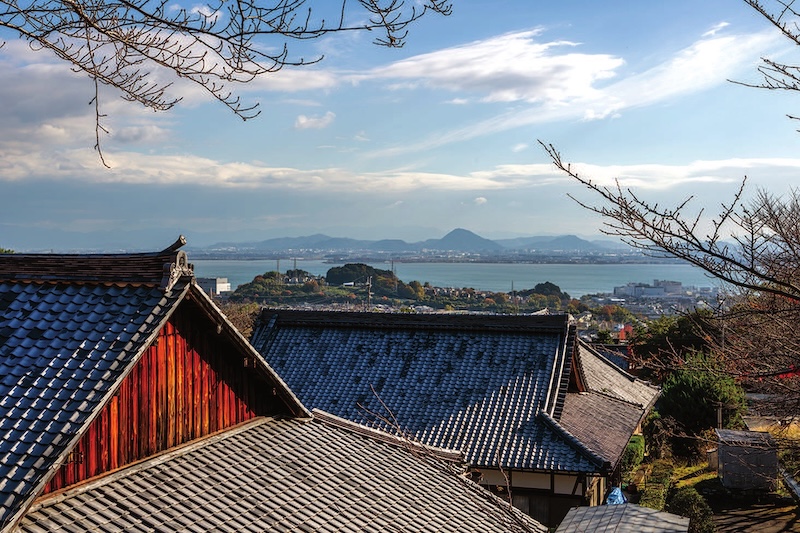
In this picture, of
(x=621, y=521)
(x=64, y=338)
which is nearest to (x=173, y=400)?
(x=64, y=338)

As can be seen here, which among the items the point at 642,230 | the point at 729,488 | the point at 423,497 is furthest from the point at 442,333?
the point at 642,230

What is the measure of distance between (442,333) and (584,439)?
200 inches

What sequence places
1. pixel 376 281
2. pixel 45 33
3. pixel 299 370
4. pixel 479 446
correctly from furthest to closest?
pixel 376 281 < pixel 299 370 < pixel 479 446 < pixel 45 33

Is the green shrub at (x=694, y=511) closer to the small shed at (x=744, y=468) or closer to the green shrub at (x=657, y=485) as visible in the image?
the green shrub at (x=657, y=485)

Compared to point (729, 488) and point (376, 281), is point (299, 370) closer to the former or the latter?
point (729, 488)

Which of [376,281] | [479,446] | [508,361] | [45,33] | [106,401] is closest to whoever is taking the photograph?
[45,33]

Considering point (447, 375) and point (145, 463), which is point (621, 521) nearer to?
point (145, 463)

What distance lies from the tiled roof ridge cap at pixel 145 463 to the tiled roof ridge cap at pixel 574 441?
7371mm

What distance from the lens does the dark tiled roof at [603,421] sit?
14.8m

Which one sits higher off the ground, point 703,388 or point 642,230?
point 642,230

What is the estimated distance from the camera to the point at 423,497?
8.35m

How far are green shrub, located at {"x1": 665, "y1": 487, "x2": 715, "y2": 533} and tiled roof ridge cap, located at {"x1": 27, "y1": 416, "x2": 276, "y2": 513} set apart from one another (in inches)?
367

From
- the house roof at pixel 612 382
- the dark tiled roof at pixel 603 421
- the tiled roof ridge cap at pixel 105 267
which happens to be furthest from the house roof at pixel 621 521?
the house roof at pixel 612 382

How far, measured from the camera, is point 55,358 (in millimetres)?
5941
